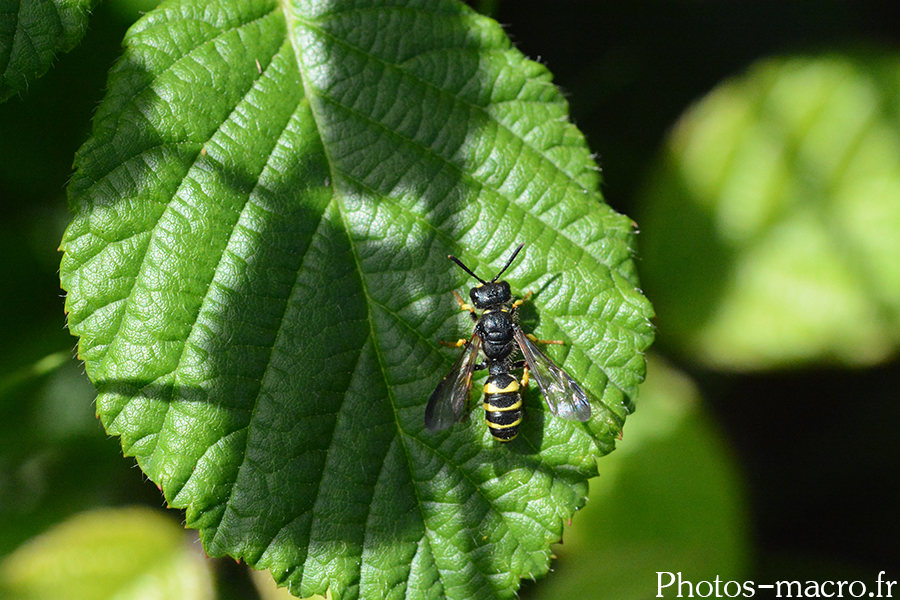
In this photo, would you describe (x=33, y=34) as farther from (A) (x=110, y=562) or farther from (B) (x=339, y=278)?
(A) (x=110, y=562)

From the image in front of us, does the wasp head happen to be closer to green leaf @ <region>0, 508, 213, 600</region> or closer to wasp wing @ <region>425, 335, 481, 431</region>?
wasp wing @ <region>425, 335, 481, 431</region>

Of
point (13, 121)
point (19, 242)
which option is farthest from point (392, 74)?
point (19, 242)

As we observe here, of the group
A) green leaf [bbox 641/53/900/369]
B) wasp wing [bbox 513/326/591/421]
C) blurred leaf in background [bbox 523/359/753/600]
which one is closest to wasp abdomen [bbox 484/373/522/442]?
wasp wing [bbox 513/326/591/421]

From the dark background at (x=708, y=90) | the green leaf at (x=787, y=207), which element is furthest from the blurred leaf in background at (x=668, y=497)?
the green leaf at (x=787, y=207)

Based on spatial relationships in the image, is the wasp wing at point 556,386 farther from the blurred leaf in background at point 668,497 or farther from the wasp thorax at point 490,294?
the blurred leaf in background at point 668,497

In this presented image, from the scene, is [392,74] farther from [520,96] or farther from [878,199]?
[878,199]
